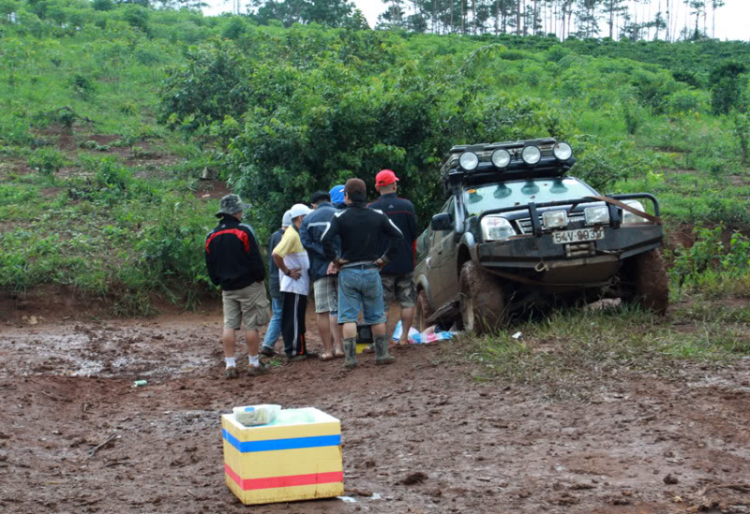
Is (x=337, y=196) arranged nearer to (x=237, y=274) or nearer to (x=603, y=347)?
(x=237, y=274)

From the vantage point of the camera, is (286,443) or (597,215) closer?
(286,443)

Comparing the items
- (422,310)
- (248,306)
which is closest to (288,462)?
(248,306)

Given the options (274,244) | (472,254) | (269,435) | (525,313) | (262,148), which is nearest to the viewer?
(269,435)

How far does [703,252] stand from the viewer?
13422 mm

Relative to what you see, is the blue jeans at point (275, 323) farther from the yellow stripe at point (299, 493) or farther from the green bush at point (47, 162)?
the green bush at point (47, 162)

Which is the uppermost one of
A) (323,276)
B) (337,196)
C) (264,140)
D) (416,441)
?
(264,140)

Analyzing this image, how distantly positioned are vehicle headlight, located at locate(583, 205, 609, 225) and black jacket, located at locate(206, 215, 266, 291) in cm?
336

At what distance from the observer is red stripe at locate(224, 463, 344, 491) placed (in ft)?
14.4

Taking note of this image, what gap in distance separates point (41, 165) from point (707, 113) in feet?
72.9

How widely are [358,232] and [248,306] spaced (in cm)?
162

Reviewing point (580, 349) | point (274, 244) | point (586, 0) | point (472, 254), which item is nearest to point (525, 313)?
point (472, 254)

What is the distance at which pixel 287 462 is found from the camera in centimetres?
443

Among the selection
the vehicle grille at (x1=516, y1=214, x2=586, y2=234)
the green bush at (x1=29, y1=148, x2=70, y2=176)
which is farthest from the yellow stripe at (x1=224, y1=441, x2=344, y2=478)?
the green bush at (x1=29, y1=148, x2=70, y2=176)

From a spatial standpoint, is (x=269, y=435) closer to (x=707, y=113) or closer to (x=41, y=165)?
(x=41, y=165)
